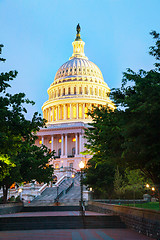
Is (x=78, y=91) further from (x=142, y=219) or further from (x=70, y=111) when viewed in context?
(x=142, y=219)

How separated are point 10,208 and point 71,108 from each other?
7828cm

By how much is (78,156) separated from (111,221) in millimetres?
74051

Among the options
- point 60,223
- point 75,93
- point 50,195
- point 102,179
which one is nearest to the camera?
point 60,223

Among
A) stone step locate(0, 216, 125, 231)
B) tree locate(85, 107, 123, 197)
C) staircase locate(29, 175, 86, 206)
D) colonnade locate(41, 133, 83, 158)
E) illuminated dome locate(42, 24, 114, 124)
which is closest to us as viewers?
tree locate(85, 107, 123, 197)

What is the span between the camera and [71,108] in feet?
380

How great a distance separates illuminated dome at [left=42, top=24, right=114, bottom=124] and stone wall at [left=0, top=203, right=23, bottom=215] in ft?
224

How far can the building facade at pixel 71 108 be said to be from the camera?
3976 inches

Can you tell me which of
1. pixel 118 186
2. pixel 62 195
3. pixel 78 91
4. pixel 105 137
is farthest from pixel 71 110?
pixel 105 137

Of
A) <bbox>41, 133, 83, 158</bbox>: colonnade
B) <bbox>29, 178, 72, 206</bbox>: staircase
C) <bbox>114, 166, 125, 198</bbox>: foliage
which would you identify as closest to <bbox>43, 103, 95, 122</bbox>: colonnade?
<bbox>41, 133, 83, 158</bbox>: colonnade

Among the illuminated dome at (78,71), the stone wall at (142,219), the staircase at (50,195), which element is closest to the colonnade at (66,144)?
the staircase at (50,195)

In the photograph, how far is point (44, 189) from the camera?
226 ft

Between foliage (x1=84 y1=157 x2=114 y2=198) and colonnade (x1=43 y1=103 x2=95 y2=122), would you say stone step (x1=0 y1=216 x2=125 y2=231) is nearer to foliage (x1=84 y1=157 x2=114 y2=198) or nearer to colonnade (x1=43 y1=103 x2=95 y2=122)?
foliage (x1=84 y1=157 x2=114 y2=198)

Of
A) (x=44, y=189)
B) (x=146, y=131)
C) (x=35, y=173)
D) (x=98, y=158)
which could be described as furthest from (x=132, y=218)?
(x=44, y=189)

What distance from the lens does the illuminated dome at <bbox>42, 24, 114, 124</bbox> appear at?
11531 centimetres
